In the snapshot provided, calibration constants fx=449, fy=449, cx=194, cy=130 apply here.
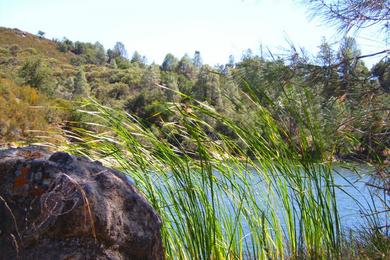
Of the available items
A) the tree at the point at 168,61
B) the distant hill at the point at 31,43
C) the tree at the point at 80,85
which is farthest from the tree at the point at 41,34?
the tree at the point at 80,85

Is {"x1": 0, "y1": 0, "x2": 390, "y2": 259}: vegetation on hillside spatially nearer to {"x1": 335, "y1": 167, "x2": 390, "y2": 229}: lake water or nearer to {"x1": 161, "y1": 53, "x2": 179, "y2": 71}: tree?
{"x1": 335, "y1": 167, "x2": 390, "y2": 229}: lake water

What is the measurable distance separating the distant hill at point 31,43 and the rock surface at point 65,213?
10305cm

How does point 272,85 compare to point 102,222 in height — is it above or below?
above

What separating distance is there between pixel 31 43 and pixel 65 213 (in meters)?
110

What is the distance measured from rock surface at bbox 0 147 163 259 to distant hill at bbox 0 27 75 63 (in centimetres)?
10305

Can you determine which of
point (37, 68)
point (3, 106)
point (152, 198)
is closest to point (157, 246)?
point (152, 198)

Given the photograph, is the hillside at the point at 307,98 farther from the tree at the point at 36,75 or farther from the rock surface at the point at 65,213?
the tree at the point at 36,75

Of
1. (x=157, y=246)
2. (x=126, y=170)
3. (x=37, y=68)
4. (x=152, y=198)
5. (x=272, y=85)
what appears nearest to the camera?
(x=157, y=246)

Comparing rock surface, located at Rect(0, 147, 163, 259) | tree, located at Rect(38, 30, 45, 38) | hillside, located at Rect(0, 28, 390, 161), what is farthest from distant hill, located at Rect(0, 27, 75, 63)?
rock surface, located at Rect(0, 147, 163, 259)

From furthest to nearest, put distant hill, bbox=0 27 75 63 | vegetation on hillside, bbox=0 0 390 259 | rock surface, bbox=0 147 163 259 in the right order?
distant hill, bbox=0 27 75 63
vegetation on hillside, bbox=0 0 390 259
rock surface, bbox=0 147 163 259

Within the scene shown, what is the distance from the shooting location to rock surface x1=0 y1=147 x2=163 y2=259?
4.32 ft

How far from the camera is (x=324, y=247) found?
2.32 metres

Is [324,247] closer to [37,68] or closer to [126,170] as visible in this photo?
[126,170]

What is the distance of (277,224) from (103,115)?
43.4 inches
